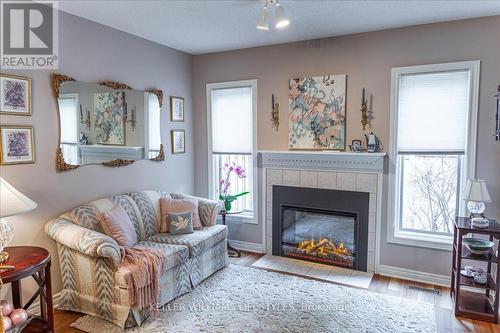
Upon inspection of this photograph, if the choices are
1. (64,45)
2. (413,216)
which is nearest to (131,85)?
(64,45)

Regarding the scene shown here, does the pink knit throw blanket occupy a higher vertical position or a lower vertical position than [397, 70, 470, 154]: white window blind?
lower

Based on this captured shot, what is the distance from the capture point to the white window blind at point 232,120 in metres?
4.48

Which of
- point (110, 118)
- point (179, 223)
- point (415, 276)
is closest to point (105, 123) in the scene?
point (110, 118)

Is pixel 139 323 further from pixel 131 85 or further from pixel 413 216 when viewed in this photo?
pixel 413 216

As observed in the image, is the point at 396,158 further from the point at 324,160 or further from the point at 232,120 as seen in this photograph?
the point at 232,120

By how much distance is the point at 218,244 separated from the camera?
3.79 m

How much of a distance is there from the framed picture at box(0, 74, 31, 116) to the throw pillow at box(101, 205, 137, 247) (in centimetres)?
111

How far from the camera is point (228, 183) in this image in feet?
15.4

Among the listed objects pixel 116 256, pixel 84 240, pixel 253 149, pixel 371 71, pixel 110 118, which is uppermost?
pixel 371 71

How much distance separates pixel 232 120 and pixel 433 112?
7.94 feet

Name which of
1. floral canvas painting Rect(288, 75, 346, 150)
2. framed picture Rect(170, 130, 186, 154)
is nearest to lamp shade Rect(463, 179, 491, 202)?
floral canvas painting Rect(288, 75, 346, 150)

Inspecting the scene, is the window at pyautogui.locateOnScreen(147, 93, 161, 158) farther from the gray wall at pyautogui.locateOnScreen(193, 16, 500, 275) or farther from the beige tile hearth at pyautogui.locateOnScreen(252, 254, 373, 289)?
the beige tile hearth at pyautogui.locateOnScreen(252, 254, 373, 289)

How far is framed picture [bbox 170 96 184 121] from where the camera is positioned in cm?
443

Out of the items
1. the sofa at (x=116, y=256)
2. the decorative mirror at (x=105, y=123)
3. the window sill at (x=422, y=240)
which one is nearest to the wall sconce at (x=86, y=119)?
the decorative mirror at (x=105, y=123)
